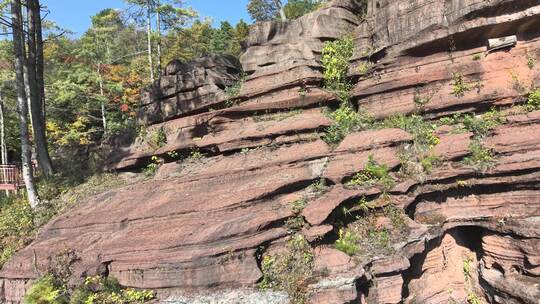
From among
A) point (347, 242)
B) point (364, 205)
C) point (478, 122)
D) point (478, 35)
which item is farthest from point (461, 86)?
point (347, 242)

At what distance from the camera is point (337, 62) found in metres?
11.1

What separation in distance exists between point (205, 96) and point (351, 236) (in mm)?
6827

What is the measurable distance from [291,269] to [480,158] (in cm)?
453

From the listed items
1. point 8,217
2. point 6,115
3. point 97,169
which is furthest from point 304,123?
point 6,115

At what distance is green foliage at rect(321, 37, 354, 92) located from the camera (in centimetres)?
1083

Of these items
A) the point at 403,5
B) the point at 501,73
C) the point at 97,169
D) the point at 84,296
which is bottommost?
the point at 84,296

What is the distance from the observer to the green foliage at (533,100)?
8.16m

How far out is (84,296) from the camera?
6.97 m

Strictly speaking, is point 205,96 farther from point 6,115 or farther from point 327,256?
point 6,115

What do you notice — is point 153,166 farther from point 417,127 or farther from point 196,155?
point 417,127

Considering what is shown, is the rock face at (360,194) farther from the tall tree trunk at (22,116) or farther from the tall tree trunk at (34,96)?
the tall tree trunk at (34,96)

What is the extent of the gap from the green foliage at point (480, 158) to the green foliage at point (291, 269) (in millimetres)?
3841

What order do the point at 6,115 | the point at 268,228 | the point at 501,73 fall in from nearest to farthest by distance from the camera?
1. the point at 268,228
2. the point at 501,73
3. the point at 6,115

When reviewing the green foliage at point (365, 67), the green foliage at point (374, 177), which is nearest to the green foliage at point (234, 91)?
the green foliage at point (365, 67)
